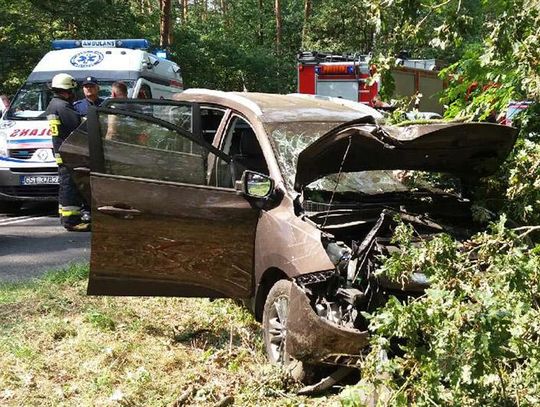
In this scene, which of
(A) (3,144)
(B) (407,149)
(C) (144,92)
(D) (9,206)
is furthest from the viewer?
(D) (9,206)

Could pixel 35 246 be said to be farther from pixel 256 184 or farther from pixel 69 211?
pixel 256 184

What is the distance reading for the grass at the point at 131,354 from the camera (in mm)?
3736

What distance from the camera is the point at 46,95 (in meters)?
10.3

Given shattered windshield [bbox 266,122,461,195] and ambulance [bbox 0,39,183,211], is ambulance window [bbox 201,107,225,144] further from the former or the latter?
ambulance [bbox 0,39,183,211]

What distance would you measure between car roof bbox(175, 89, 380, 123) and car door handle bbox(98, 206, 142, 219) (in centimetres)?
117

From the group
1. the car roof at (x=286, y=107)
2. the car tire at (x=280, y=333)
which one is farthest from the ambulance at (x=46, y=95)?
the car tire at (x=280, y=333)

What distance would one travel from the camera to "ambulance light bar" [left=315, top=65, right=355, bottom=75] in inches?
684

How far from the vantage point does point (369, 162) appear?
427 centimetres

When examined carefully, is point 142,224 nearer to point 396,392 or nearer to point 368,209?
point 368,209

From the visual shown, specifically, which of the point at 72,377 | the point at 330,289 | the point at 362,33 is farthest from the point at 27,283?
the point at 362,33

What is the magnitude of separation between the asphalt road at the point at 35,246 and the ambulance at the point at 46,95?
41cm

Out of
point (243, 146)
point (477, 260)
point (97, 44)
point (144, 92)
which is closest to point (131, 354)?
point (243, 146)

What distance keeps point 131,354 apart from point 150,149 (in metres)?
1.42

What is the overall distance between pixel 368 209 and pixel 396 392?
1461 mm
